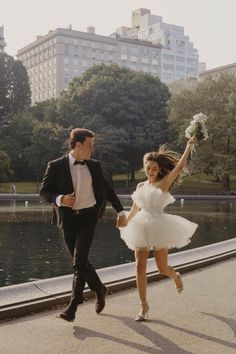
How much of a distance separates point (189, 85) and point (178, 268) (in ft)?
157

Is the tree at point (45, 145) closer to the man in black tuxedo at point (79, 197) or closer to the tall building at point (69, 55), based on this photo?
the man in black tuxedo at point (79, 197)

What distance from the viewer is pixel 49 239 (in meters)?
14.0

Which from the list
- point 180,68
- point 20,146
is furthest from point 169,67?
point 20,146

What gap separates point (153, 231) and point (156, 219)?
0.55 feet

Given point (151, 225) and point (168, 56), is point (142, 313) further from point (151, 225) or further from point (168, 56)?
point (168, 56)

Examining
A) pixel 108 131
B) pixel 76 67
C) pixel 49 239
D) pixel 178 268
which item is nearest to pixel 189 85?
pixel 108 131

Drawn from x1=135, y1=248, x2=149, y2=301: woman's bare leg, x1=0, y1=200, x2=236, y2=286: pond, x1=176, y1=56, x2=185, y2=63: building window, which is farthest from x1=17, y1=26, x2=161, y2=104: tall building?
x1=135, y1=248, x2=149, y2=301: woman's bare leg

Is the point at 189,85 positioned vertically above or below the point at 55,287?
above

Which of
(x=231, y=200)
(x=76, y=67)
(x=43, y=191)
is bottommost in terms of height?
(x=231, y=200)

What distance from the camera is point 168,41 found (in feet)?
522

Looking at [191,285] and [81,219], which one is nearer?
[81,219]

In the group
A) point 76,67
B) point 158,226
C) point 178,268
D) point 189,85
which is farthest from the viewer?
point 76,67

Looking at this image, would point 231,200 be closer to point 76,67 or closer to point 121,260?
point 121,260

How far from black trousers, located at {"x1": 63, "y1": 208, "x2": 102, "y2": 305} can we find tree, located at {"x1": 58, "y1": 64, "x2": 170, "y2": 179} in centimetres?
4429
